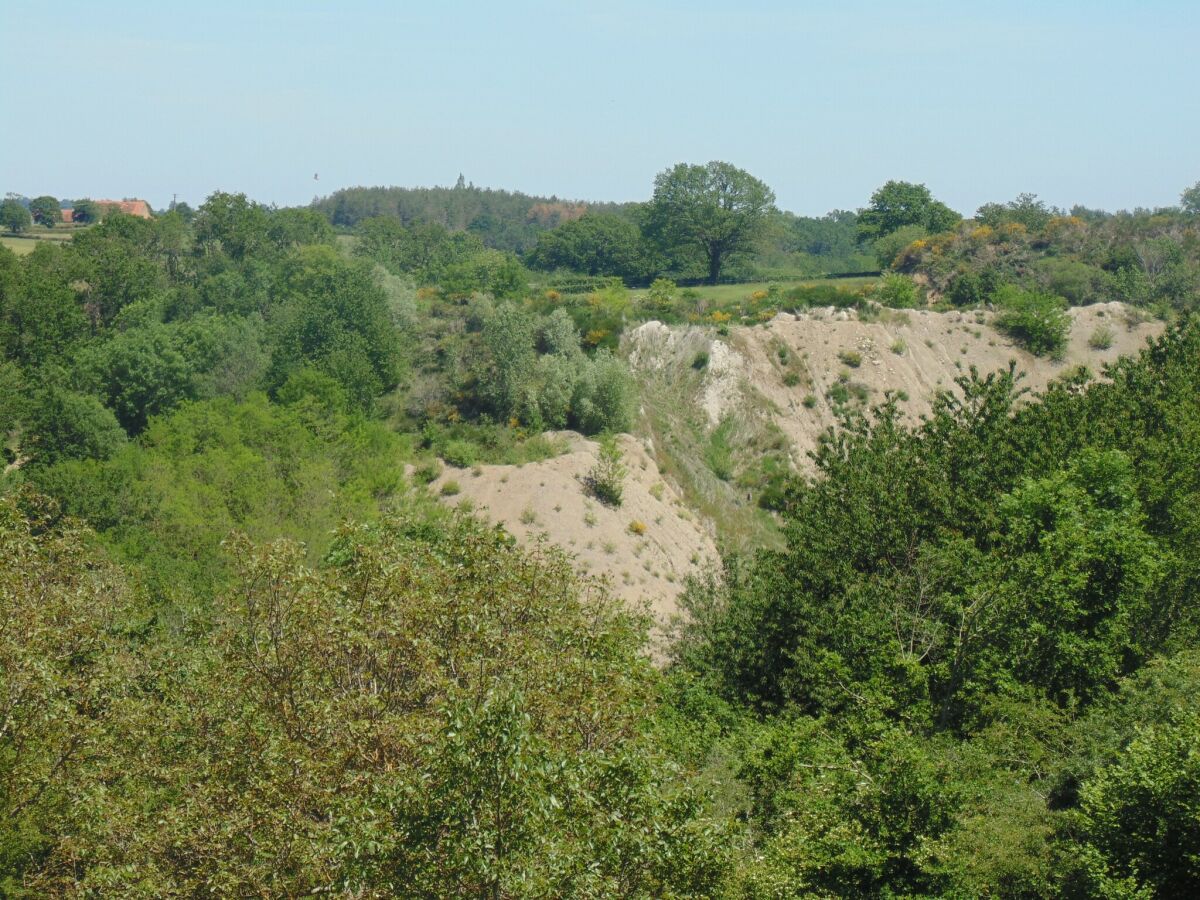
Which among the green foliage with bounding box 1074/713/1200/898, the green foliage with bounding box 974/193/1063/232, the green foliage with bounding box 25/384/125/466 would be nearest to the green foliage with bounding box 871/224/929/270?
the green foliage with bounding box 974/193/1063/232

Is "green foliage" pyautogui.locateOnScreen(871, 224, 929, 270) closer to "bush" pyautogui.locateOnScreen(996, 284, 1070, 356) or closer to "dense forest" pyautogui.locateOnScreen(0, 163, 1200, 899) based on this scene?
"bush" pyautogui.locateOnScreen(996, 284, 1070, 356)

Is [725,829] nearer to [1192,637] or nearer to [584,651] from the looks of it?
[584,651]

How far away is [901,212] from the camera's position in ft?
297

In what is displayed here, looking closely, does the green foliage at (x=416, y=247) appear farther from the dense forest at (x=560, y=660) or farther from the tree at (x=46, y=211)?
the dense forest at (x=560, y=660)

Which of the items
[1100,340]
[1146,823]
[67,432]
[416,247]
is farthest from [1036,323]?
[416,247]

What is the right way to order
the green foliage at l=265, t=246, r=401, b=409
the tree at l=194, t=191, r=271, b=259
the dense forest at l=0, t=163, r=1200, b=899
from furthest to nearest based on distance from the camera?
1. the tree at l=194, t=191, r=271, b=259
2. the green foliage at l=265, t=246, r=401, b=409
3. the dense forest at l=0, t=163, r=1200, b=899

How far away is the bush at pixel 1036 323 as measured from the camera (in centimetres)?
5975

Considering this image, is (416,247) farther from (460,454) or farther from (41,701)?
(41,701)

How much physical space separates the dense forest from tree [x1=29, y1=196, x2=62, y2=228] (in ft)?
267

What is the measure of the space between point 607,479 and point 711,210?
45.4m

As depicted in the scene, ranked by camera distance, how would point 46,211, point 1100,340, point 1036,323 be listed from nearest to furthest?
point 1036,323 < point 1100,340 < point 46,211

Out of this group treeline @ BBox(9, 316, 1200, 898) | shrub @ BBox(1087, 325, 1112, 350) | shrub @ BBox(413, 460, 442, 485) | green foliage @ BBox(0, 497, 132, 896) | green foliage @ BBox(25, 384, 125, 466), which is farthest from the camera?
shrub @ BBox(1087, 325, 1112, 350)

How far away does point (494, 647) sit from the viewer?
14781mm

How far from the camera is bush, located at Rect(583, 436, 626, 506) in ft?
134
